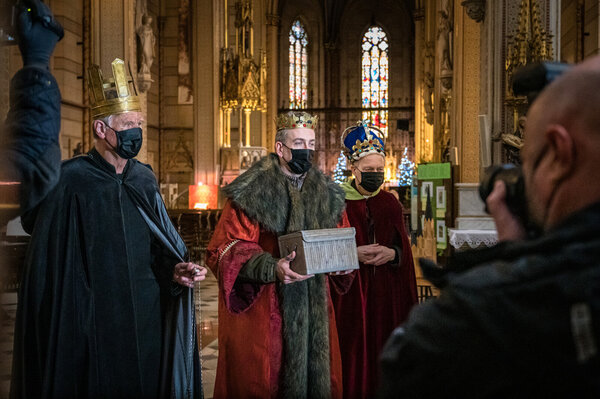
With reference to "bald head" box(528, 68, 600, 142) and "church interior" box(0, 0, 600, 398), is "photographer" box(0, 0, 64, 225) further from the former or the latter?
"bald head" box(528, 68, 600, 142)

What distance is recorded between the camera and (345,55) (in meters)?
33.6

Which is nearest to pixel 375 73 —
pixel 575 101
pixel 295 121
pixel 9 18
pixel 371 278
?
pixel 371 278

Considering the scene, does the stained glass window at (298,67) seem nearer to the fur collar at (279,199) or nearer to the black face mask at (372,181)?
the black face mask at (372,181)

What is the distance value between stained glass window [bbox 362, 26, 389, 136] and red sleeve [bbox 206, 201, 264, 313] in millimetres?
29537

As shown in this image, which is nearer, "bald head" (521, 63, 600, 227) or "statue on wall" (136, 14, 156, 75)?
"bald head" (521, 63, 600, 227)

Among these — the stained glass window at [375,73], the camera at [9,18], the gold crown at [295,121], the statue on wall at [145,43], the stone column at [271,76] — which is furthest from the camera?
the stained glass window at [375,73]

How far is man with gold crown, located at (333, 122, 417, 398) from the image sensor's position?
4258 mm

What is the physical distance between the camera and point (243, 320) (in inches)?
134

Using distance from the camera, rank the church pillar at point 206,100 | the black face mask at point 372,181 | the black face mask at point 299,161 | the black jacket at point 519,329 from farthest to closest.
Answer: the church pillar at point 206,100 < the black face mask at point 372,181 < the black face mask at point 299,161 < the black jacket at point 519,329

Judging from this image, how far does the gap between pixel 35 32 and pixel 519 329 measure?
156cm

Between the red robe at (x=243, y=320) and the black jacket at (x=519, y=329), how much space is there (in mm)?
2523

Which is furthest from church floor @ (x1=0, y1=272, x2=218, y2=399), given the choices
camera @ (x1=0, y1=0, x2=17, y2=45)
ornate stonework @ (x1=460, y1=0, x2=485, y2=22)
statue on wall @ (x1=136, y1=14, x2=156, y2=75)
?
ornate stonework @ (x1=460, y1=0, x2=485, y2=22)

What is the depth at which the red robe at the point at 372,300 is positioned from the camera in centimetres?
426

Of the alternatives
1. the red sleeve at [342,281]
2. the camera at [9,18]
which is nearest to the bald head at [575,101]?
the camera at [9,18]
